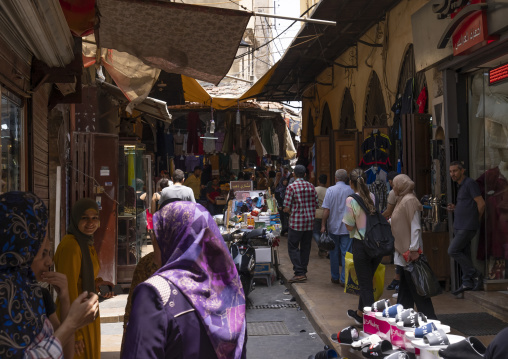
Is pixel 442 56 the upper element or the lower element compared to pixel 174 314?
upper

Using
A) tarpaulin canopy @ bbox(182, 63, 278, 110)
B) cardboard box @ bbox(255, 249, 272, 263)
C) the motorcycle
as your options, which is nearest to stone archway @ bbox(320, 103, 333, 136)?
tarpaulin canopy @ bbox(182, 63, 278, 110)

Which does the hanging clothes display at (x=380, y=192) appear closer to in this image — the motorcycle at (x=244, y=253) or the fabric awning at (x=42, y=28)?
the motorcycle at (x=244, y=253)

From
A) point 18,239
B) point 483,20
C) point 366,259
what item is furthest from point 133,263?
point 18,239

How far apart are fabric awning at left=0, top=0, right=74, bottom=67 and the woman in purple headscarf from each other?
176cm

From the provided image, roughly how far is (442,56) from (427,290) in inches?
150

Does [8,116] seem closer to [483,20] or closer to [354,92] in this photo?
[483,20]

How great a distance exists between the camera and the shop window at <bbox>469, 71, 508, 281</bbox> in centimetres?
838

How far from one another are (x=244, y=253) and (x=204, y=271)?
6.57 metres

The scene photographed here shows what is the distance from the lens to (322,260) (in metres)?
13.2

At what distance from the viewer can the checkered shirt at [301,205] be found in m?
10.4

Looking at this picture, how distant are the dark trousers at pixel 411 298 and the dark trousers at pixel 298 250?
3.78m

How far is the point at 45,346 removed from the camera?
2.41m

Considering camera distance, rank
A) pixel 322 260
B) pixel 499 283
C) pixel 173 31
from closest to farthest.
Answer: pixel 173 31 < pixel 499 283 < pixel 322 260

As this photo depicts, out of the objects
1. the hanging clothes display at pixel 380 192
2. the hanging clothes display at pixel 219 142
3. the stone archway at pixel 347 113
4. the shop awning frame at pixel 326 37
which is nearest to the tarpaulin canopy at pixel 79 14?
the hanging clothes display at pixel 380 192
